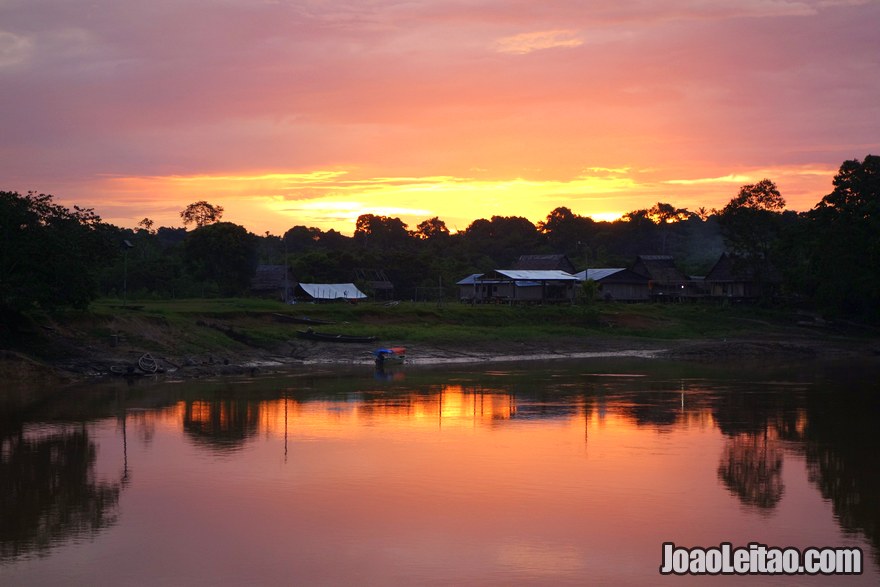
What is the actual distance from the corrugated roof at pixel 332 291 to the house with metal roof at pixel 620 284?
79.1ft

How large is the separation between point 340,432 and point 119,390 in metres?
16.8

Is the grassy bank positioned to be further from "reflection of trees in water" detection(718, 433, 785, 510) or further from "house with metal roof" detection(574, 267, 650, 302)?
"reflection of trees in water" detection(718, 433, 785, 510)

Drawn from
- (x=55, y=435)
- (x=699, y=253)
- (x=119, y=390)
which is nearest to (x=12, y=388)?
(x=119, y=390)

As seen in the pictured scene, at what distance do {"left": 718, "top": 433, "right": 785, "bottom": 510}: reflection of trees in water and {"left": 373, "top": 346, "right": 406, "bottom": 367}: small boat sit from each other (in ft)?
97.3

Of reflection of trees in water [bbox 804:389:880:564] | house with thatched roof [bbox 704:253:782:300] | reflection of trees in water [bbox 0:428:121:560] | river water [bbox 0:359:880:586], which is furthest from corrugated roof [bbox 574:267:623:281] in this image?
reflection of trees in water [bbox 0:428:121:560]

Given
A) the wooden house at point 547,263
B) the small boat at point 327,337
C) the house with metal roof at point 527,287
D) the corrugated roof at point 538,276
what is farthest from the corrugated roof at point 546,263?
the small boat at point 327,337

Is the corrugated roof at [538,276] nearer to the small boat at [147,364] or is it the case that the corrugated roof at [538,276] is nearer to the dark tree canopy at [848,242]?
the dark tree canopy at [848,242]

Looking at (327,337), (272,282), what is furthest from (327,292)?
(327,337)

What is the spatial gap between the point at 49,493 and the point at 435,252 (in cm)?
12117

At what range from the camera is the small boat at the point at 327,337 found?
203ft

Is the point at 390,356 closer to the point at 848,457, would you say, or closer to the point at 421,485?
the point at 848,457

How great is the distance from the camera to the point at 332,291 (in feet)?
310

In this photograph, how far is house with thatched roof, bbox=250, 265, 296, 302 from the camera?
96.4 m

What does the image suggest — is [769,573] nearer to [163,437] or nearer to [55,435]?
[163,437]
